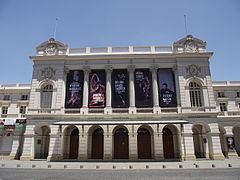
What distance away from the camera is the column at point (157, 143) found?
25.0 meters

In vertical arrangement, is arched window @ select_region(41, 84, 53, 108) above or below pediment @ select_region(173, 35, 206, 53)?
below

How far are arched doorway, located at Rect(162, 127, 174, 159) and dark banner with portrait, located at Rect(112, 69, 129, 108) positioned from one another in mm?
7418

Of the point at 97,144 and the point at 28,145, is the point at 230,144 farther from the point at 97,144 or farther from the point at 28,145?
the point at 28,145

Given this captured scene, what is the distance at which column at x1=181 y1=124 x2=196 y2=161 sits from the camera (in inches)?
957

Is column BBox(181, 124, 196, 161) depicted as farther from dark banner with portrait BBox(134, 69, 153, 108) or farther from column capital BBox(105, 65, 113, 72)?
column capital BBox(105, 65, 113, 72)

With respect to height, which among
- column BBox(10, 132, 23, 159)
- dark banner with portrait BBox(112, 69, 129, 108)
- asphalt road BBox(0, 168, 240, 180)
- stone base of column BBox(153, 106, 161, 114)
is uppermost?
dark banner with portrait BBox(112, 69, 129, 108)

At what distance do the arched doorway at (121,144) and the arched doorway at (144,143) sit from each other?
6.39ft

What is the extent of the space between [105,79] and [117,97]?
142 inches

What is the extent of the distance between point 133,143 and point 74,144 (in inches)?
362

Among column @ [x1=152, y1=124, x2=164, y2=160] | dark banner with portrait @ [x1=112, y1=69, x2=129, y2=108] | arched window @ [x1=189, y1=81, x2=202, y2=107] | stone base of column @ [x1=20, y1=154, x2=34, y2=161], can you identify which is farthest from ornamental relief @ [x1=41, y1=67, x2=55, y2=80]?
arched window @ [x1=189, y1=81, x2=202, y2=107]

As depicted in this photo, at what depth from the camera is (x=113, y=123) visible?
80.2 ft

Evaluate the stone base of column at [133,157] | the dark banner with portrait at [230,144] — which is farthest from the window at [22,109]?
the dark banner with portrait at [230,144]

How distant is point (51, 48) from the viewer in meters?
29.9

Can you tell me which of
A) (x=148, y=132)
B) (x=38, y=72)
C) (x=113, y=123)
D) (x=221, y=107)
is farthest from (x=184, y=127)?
(x=38, y=72)
